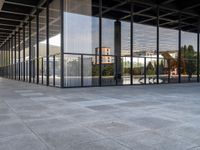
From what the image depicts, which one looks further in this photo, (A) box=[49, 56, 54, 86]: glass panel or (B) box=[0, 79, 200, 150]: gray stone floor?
(A) box=[49, 56, 54, 86]: glass panel

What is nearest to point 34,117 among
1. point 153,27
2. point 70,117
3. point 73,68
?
point 70,117

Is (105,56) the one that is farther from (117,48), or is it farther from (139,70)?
(139,70)

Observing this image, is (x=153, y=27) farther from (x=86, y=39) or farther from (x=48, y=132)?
(x=48, y=132)

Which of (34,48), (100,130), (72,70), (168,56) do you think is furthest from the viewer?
(34,48)

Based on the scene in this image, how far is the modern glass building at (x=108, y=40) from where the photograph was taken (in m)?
15.4

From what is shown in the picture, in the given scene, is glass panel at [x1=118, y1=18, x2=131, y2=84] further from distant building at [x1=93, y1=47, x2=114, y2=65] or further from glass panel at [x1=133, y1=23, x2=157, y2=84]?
distant building at [x1=93, y1=47, x2=114, y2=65]

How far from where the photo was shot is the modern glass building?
15367 millimetres

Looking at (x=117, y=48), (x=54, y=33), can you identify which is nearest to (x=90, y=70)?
(x=117, y=48)

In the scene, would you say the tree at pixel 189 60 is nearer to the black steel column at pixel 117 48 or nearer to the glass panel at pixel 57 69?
the black steel column at pixel 117 48

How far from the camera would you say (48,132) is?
14.4 feet

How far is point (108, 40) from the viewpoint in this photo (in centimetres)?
1716

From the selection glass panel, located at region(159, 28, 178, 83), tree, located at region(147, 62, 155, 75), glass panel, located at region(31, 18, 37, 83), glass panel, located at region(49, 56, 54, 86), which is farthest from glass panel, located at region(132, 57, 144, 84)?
glass panel, located at region(31, 18, 37, 83)

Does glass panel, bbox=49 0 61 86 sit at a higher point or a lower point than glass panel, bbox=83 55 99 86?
higher

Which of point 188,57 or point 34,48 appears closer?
point 34,48
